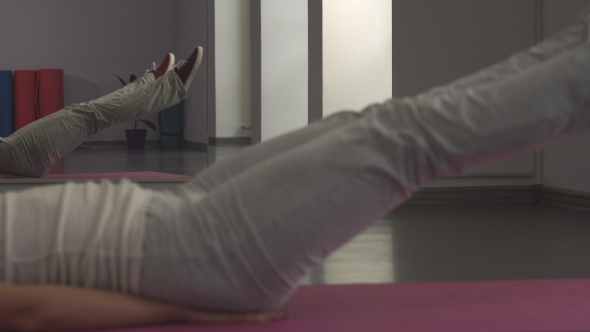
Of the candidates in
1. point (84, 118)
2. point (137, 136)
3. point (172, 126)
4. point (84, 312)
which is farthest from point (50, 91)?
point (84, 312)

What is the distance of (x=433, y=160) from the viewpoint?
3.33 feet

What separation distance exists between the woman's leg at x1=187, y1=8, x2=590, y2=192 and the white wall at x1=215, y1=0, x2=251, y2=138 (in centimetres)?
247

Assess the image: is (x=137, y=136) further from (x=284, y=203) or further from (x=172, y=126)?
(x=284, y=203)

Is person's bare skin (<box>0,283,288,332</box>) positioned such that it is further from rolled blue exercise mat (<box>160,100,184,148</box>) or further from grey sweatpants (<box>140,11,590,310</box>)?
rolled blue exercise mat (<box>160,100,184,148</box>)

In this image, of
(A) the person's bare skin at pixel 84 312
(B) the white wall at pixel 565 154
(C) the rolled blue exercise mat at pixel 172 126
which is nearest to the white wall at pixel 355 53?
(C) the rolled blue exercise mat at pixel 172 126

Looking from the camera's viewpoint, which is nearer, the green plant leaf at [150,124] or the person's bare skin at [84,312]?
the person's bare skin at [84,312]

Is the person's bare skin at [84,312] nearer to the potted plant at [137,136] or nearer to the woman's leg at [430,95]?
the woman's leg at [430,95]

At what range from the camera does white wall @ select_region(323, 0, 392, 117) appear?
410cm

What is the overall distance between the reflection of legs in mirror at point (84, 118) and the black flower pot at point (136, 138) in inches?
2.6

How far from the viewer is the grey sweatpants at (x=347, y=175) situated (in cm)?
98

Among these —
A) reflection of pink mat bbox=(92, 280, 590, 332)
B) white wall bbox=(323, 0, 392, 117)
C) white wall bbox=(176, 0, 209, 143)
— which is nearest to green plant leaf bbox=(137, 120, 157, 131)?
white wall bbox=(176, 0, 209, 143)

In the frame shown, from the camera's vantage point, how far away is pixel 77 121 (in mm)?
3277

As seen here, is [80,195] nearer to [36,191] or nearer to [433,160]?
[36,191]

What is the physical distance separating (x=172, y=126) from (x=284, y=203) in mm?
2491
